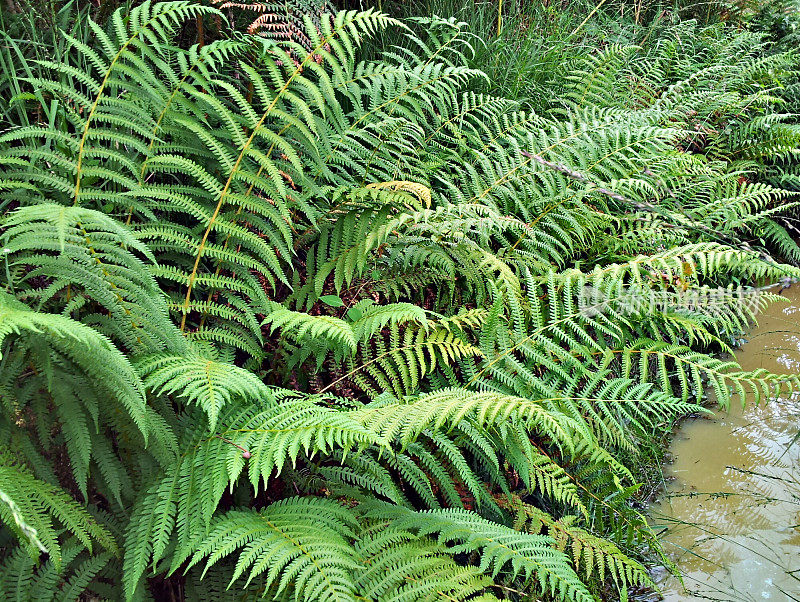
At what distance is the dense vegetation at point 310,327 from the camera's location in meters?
1.39

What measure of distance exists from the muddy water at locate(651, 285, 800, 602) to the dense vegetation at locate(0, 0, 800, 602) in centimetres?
16

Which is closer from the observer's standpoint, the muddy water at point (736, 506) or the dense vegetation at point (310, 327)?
the dense vegetation at point (310, 327)

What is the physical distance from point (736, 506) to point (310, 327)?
177 centimetres

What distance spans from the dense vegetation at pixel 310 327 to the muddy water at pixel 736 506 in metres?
0.16

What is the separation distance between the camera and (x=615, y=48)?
3.25 m

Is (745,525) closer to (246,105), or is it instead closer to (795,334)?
(795,334)

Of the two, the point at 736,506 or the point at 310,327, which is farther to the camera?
the point at 736,506

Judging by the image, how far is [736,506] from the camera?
235 cm

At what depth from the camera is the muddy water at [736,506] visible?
2.10 m

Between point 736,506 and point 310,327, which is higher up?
point 310,327

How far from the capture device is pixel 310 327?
1845mm

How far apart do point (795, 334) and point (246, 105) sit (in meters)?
2.93

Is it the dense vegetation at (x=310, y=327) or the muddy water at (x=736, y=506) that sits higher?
the dense vegetation at (x=310, y=327)

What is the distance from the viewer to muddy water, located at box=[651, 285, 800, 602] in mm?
2096
